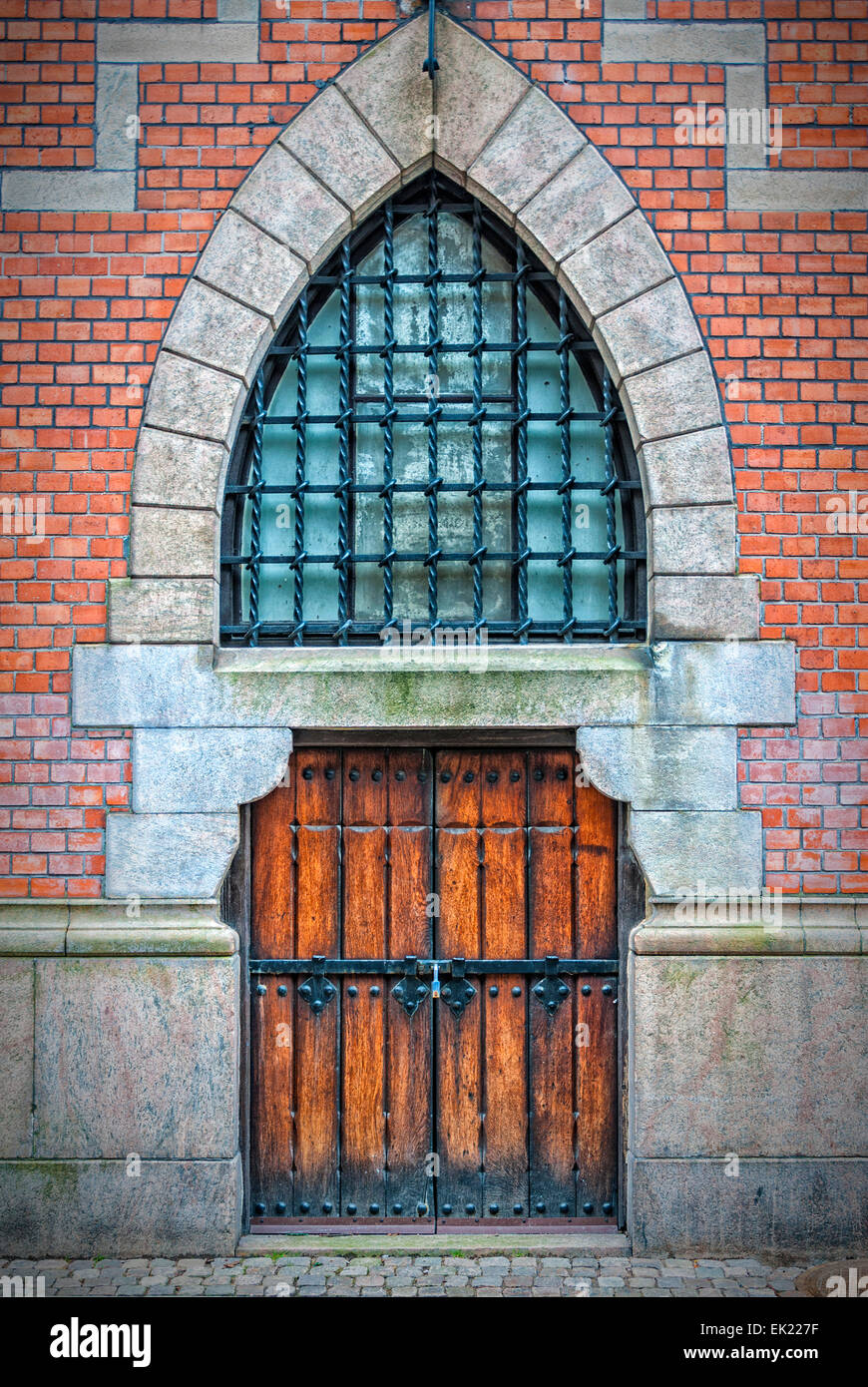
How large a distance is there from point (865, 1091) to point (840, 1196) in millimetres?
411

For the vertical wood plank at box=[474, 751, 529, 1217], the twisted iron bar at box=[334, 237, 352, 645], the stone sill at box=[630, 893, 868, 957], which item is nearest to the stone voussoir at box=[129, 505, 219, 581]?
the twisted iron bar at box=[334, 237, 352, 645]

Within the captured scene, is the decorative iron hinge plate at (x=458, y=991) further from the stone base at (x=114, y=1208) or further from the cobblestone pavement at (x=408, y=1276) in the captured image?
the stone base at (x=114, y=1208)

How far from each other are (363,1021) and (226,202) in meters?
3.35

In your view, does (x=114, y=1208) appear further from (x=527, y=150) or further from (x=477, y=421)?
(x=527, y=150)

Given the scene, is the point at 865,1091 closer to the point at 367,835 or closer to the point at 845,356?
the point at 367,835

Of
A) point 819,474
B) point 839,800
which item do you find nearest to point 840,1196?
point 839,800

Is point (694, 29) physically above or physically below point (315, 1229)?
above

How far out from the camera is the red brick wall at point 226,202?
414cm

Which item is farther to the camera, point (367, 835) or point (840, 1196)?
point (367, 835)

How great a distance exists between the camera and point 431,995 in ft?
14.0

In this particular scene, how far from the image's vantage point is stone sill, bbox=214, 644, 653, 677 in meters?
4.12

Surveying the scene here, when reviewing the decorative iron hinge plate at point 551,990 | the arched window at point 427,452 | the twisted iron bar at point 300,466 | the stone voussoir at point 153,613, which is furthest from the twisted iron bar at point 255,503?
the decorative iron hinge plate at point 551,990

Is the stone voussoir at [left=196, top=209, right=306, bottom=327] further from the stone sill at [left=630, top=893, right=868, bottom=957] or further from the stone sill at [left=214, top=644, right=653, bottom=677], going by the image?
the stone sill at [left=630, top=893, right=868, bottom=957]

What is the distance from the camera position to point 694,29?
13.6 feet
